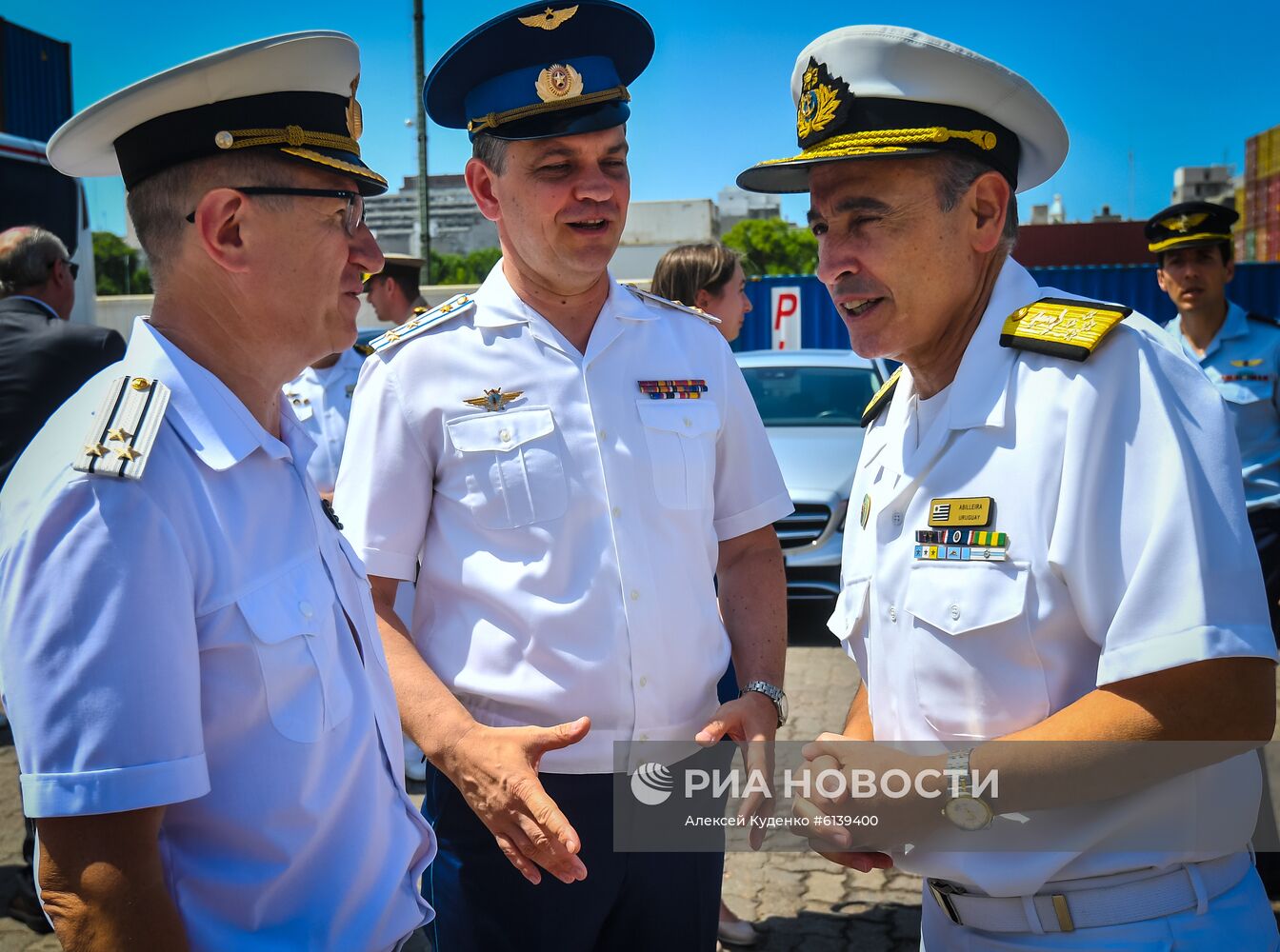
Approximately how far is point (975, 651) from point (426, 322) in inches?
50.7

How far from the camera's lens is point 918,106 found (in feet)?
5.52

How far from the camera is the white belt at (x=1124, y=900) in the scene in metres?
1.45

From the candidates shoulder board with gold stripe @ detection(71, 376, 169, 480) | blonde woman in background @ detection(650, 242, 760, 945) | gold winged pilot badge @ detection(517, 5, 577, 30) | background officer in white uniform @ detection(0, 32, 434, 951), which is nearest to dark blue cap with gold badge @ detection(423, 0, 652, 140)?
gold winged pilot badge @ detection(517, 5, 577, 30)

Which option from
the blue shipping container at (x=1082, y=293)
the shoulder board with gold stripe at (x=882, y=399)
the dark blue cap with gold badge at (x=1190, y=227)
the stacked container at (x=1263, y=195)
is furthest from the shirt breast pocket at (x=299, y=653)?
the stacked container at (x=1263, y=195)

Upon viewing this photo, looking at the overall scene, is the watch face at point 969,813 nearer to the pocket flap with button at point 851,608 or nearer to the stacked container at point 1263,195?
the pocket flap with button at point 851,608

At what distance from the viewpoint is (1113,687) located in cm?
141

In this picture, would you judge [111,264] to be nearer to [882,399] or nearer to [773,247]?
[773,247]

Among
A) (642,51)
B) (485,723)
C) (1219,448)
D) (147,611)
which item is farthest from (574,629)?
(642,51)

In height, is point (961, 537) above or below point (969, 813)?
above

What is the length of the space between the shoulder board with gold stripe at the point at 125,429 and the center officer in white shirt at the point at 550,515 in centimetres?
75

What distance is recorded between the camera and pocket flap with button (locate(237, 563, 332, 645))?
131 cm

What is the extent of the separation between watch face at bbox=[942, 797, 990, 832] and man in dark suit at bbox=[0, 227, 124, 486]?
386cm

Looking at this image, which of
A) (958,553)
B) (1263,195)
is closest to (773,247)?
(1263,195)

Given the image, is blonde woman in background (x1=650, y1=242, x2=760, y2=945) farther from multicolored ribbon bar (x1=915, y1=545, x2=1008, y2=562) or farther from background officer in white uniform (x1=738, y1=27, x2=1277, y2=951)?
multicolored ribbon bar (x1=915, y1=545, x2=1008, y2=562)
